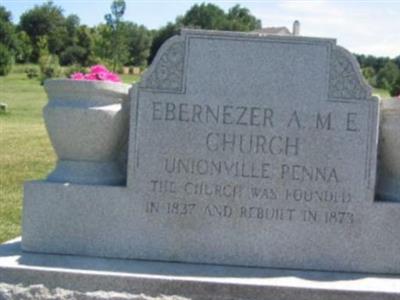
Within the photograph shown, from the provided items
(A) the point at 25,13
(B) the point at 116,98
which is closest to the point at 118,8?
(A) the point at 25,13

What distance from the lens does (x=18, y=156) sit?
15.7m

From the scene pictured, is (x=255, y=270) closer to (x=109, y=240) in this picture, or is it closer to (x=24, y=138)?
(x=109, y=240)

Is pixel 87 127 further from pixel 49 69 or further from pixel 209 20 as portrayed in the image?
pixel 209 20

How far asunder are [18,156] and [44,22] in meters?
71.2

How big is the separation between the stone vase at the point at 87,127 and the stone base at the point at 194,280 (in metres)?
0.59

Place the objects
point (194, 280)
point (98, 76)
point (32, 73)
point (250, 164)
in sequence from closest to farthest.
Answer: point (194, 280) < point (250, 164) < point (98, 76) < point (32, 73)

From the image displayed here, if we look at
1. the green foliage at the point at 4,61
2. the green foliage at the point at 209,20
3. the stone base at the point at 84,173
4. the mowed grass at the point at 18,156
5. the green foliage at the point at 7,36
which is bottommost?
the mowed grass at the point at 18,156

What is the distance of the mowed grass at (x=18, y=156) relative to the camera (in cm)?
960

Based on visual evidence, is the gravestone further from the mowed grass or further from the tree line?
the tree line

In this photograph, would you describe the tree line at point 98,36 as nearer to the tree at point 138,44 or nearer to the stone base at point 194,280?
the tree at point 138,44

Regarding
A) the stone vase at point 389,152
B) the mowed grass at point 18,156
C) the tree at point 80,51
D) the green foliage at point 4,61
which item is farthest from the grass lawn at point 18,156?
the tree at point 80,51

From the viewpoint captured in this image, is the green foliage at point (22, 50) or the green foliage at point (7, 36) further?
the green foliage at point (22, 50)

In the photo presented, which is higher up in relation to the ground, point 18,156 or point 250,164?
point 250,164

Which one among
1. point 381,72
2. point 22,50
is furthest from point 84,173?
point 22,50
